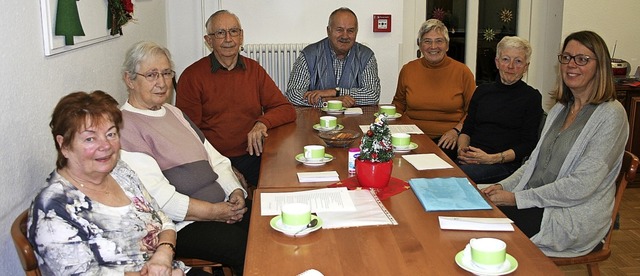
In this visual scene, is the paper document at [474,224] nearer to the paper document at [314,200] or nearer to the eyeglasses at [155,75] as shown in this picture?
the paper document at [314,200]

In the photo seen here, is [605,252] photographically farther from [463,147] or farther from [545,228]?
[463,147]

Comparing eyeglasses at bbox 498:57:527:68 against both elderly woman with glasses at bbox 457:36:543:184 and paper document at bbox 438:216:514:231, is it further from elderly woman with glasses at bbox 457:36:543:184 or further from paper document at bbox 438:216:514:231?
paper document at bbox 438:216:514:231

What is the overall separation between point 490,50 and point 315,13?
5.05 ft

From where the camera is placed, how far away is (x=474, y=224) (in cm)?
174

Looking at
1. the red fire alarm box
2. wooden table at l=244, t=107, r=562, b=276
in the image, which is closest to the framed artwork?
wooden table at l=244, t=107, r=562, b=276

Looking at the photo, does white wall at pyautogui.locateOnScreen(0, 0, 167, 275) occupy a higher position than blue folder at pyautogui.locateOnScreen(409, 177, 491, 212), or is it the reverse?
white wall at pyautogui.locateOnScreen(0, 0, 167, 275)

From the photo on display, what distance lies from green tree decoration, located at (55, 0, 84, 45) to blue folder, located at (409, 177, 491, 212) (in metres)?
1.35

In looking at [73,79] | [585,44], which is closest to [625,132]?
[585,44]

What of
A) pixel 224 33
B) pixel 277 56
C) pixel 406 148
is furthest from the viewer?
pixel 277 56

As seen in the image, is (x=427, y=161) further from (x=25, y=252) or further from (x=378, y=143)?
(x=25, y=252)

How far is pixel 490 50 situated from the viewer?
5.33m

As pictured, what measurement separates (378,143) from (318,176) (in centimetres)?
28

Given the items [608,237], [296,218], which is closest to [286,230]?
[296,218]

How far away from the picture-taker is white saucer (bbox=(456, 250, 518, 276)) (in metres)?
1.45
